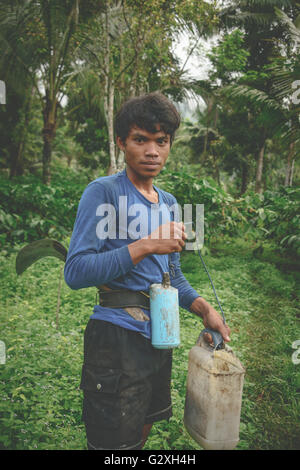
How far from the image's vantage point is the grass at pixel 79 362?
7.34ft

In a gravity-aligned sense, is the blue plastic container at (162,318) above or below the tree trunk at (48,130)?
below

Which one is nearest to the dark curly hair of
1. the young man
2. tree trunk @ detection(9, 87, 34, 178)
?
the young man

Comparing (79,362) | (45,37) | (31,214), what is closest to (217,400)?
(79,362)

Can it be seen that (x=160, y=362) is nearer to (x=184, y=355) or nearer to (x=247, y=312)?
(x=184, y=355)

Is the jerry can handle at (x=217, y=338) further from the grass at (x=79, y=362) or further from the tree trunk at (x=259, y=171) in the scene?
the tree trunk at (x=259, y=171)

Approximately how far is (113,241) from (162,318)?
344 mm

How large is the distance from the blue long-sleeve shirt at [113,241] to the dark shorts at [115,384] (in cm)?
6

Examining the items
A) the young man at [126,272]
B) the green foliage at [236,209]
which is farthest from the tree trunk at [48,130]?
the young man at [126,272]

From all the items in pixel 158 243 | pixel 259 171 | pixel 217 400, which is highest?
pixel 259 171

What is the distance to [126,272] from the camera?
1256mm

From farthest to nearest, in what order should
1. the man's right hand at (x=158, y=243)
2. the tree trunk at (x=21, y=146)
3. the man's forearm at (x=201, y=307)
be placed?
the tree trunk at (x=21, y=146), the man's forearm at (x=201, y=307), the man's right hand at (x=158, y=243)

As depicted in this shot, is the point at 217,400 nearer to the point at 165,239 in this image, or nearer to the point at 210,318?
the point at 210,318

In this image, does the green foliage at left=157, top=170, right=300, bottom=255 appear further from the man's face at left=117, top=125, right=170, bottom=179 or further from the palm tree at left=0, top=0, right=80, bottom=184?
the man's face at left=117, top=125, right=170, bottom=179

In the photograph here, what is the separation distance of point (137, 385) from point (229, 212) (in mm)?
5331
